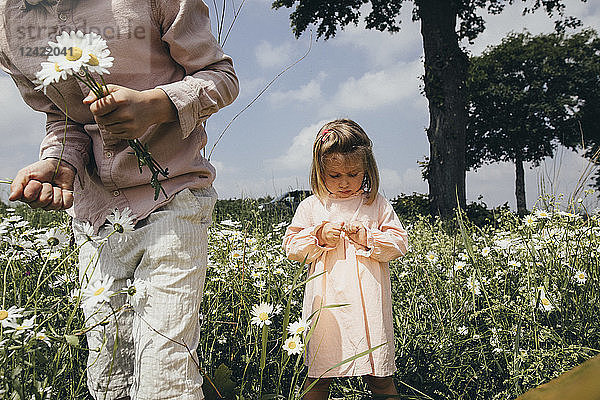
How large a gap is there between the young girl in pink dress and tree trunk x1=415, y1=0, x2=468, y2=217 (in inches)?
284

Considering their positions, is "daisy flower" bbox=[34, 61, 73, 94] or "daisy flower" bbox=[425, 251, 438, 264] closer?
"daisy flower" bbox=[34, 61, 73, 94]

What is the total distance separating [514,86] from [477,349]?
2280 centimetres

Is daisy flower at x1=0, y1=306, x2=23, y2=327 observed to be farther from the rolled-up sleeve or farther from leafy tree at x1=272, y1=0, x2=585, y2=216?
leafy tree at x1=272, y1=0, x2=585, y2=216

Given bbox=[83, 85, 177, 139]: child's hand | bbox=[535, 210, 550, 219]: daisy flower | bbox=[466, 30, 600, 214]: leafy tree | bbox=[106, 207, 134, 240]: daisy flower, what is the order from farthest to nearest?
bbox=[466, 30, 600, 214]: leafy tree < bbox=[535, 210, 550, 219]: daisy flower < bbox=[106, 207, 134, 240]: daisy flower < bbox=[83, 85, 177, 139]: child's hand

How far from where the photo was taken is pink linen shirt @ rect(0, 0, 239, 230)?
1.53 meters

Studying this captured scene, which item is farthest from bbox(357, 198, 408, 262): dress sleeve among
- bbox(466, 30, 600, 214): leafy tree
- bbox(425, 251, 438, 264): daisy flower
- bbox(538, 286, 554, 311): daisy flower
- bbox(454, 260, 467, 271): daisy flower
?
bbox(466, 30, 600, 214): leafy tree

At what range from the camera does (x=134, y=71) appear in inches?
61.4

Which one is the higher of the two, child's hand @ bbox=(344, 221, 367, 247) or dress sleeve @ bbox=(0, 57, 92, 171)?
dress sleeve @ bbox=(0, 57, 92, 171)

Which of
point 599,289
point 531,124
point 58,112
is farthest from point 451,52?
point 531,124

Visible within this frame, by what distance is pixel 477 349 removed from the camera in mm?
2531

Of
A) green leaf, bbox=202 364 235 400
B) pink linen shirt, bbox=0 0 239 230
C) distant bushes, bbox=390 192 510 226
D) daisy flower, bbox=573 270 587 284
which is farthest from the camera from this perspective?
distant bushes, bbox=390 192 510 226

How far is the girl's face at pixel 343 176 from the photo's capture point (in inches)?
88.0

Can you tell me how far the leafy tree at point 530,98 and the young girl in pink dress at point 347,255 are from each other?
20.1 metres

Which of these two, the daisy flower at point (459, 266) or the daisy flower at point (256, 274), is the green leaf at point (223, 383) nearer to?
the daisy flower at point (256, 274)
